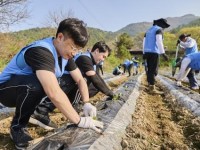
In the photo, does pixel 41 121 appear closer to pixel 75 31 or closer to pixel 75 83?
pixel 75 83

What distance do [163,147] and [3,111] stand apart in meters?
2.44

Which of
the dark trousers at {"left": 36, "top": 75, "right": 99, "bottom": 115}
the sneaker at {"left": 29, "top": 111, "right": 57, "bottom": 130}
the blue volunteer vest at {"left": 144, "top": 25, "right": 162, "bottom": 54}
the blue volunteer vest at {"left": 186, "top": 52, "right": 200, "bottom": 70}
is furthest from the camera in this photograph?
the blue volunteer vest at {"left": 186, "top": 52, "right": 200, "bottom": 70}

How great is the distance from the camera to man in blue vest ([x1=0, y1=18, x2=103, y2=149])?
2199 mm

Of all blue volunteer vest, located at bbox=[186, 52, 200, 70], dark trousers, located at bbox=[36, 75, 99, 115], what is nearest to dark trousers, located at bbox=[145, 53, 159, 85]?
blue volunteer vest, located at bbox=[186, 52, 200, 70]

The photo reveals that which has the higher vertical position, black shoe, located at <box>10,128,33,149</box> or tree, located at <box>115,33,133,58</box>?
black shoe, located at <box>10,128,33,149</box>

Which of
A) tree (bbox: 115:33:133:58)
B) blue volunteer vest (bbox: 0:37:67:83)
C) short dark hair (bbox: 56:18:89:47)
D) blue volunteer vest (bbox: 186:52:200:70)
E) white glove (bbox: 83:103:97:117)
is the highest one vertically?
short dark hair (bbox: 56:18:89:47)

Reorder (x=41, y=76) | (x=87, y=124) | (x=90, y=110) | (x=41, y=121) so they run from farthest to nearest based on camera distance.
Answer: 1. (x=41, y=121)
2. (x=90, y=110)
3. (x=87, y=124)
4. (x=41, y=76)

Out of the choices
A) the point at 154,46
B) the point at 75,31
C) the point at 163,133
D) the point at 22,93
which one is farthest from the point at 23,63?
the point at 154,46

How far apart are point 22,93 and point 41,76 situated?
1.45ft

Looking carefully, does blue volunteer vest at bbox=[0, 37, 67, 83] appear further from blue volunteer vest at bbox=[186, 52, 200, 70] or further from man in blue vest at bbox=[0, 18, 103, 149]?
blue volunteer vest at bbox=[186, 52, 200, 70]

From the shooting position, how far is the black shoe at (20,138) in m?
2.55

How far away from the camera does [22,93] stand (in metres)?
2.55

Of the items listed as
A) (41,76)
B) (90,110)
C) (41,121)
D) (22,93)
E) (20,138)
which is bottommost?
(41,121)

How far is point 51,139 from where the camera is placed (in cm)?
217
